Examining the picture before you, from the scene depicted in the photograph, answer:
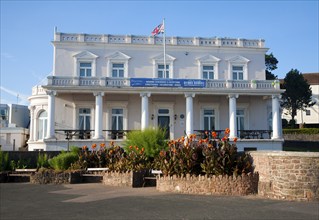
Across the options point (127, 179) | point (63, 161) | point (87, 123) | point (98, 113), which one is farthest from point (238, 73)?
point (127, 179)

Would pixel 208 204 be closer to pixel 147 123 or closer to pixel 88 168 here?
pixel 88 168

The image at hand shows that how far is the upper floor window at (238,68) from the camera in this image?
3181 cm

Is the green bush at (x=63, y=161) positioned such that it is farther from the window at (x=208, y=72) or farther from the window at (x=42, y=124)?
the window at (x=208, y=72)

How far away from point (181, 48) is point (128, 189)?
20598mm

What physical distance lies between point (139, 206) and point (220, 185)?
10.5 ft

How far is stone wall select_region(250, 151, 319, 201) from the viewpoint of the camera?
10008 millimetres

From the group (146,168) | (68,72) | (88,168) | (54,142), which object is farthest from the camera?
(68,72)

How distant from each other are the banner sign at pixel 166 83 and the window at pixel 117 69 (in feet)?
10.9

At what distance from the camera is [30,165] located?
19.9 m

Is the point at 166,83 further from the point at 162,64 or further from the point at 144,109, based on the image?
the point at 162,64

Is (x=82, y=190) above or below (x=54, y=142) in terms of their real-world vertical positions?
below

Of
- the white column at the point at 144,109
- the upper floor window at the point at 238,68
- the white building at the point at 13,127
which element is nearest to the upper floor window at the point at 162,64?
the white column at the point at 144,109

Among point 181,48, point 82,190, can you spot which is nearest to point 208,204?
point 82,190

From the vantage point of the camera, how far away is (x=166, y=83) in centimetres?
2838
